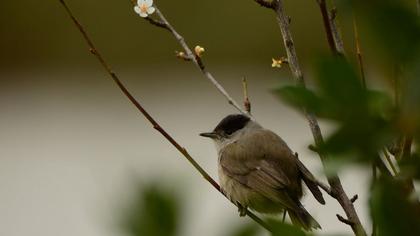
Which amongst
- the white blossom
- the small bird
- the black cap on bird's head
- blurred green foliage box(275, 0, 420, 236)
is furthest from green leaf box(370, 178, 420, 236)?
the black cap on bird's head

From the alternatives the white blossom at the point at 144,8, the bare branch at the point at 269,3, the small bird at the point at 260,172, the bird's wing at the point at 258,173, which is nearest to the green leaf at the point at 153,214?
the bare branch at the point at 269,3

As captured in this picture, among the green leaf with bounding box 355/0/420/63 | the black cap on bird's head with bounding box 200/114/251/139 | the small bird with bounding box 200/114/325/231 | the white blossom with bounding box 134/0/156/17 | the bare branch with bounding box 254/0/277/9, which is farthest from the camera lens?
the black cap on bird's head with bounding box 200/114/251/139

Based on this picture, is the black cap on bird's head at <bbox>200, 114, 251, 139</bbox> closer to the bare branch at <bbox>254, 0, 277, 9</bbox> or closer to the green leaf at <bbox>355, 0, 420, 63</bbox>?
the bare branch at <bbox>254, 0, 277, 9</bbox>

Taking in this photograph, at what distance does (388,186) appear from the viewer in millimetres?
791

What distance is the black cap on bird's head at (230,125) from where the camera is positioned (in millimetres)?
4156

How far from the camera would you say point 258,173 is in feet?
12.0

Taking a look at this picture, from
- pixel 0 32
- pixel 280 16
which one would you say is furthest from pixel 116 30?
pixel 280 16

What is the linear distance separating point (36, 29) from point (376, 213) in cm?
774

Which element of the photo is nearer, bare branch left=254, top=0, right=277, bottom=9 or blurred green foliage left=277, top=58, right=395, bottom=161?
blurred green foliage left=277, top=58, right=395, bottom=161

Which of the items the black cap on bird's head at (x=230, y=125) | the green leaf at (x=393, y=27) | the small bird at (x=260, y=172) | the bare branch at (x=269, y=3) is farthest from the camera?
the black cap on bird's head at (x=230, y=125)

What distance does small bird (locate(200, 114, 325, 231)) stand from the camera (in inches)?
133

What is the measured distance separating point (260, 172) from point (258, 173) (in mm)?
10

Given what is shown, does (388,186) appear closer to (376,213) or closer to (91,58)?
(376,213)

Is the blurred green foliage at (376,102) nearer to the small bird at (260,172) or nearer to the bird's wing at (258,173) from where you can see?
the small bird at (260,172)
